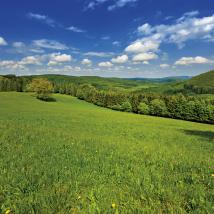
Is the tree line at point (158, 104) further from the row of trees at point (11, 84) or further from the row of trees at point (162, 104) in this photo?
the row of trees at point (11, 84)

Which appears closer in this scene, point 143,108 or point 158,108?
point 158,108

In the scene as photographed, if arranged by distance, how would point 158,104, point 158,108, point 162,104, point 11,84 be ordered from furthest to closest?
point 11,84
point 158,108
point 158,104
point 162,104

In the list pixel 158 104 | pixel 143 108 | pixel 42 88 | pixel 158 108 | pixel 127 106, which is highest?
pixel 42 88

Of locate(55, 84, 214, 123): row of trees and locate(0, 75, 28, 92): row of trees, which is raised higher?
locate(0, 75, 28, 92): row of trees

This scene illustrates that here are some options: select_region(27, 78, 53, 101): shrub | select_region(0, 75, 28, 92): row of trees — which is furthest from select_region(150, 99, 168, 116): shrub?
select_region(0, 75, 28, 92): row of trees

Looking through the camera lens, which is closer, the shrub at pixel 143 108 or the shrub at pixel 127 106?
the shrub at pixel 143 108

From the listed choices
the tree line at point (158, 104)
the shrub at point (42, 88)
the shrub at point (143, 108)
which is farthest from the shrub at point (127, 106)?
the shrub at point (42, 88)

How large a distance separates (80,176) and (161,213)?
7.89ft

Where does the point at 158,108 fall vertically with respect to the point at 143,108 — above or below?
above

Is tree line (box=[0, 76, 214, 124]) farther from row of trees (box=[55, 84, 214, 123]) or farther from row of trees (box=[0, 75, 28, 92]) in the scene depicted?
row of trees (box=[0, 75, 28, 92])

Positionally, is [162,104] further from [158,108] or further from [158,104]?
[158,108]

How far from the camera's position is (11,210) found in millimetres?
3715

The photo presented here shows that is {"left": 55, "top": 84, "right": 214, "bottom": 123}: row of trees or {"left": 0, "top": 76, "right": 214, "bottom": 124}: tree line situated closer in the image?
{"left": 55, "top": 84, "right": 214, "bottom": 123}: row of trees

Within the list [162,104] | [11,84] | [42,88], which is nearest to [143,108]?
[162,104]
